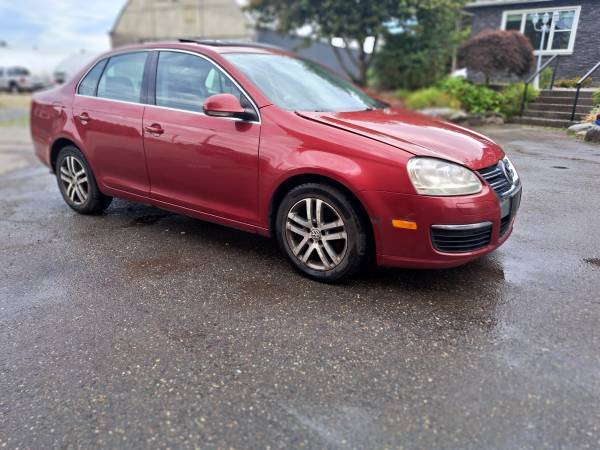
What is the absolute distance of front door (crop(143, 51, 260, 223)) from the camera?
3531mm

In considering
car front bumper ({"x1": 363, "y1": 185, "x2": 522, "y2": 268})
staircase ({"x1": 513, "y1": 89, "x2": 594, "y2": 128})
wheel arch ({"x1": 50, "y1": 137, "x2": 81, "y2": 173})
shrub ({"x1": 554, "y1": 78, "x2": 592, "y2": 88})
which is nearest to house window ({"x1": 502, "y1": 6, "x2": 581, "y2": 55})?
shrub ({"x1": 554, "y1": 78, "x2": 592, "y2": 88})

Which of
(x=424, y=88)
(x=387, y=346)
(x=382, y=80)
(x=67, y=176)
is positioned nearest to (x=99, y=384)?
(x=387, y=346)

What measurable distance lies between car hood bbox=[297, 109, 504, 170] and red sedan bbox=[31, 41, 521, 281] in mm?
15

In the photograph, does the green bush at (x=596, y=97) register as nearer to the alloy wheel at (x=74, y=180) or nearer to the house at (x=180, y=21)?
the alloy wheel at (x=74, y=180)

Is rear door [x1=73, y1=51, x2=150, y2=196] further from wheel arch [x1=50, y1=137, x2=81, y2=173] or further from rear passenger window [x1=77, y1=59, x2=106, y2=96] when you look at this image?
wheel arch [x1=50, y1=137, x2=81, y2=173]

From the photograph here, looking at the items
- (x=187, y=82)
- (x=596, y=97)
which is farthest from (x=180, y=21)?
(x=187, y=82)

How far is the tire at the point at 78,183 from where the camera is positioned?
4797 mm

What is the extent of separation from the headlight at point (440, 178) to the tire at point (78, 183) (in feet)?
10.9

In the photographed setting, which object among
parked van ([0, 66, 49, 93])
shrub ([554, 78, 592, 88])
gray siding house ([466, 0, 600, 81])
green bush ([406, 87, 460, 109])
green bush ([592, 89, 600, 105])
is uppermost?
gray siding house ([466, 0, 600, 81])

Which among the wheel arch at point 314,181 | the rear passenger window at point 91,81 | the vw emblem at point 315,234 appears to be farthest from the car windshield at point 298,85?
the rear passenger window at point 91,81

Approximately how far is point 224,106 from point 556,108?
4.93m

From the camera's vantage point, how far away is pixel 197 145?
12.2ft

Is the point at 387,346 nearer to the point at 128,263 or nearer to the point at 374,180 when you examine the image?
the point at 374,180

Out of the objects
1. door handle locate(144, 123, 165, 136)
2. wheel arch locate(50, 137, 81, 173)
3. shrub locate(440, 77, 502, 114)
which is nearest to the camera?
door handle locate(144, 123, 165, 136)
